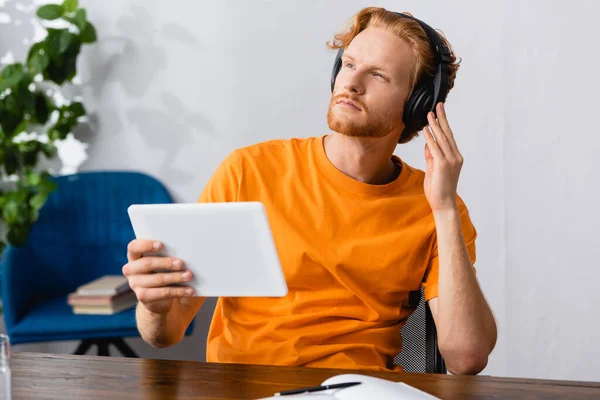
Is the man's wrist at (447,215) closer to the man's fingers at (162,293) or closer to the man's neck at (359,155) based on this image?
the man's neck at (359,155)

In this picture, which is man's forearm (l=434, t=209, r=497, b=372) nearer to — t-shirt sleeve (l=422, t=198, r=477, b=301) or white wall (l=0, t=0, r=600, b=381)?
t-shirt sleeve (l=422, t=198, r=477, b=301)

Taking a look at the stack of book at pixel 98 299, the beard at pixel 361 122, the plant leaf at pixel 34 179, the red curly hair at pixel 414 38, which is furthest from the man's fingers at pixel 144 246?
the plant leaf at pixel 34 179

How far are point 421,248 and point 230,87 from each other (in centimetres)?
155

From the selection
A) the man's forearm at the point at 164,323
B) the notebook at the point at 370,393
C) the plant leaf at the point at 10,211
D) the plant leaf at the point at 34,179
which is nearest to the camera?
the notebook at the point at 370,393

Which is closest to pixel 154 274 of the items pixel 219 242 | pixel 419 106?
pixel 219 242

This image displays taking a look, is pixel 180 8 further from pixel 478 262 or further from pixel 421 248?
pixel 421 248

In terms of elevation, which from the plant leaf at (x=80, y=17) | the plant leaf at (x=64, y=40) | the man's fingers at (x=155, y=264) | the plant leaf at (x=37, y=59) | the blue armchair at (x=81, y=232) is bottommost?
the blue armchair at (x=81, y=232)

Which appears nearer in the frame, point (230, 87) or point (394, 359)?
point (394, 359)

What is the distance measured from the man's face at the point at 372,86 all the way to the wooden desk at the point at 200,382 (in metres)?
0.58

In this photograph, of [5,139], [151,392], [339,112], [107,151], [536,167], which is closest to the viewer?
[151,392]

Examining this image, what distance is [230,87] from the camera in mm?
2859

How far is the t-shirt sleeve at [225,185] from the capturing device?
1.50 m

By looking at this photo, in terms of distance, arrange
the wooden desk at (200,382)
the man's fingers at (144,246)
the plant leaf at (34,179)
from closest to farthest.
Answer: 1. the wooden desk at (200,382)
2. the man's fingers at (144,246)
3. the plant leaf at (34,179)

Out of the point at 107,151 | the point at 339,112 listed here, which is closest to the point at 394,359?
the point at 339,112
